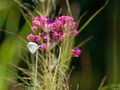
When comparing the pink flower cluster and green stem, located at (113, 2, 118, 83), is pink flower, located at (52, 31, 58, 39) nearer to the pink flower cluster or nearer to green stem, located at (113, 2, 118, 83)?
the pink flower cluster

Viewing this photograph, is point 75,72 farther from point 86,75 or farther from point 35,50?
point 35,50

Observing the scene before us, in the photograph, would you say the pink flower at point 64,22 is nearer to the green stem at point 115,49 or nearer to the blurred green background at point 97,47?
the blurred green background at point 97,47

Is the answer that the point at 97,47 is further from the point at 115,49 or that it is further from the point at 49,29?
the point at 49,29

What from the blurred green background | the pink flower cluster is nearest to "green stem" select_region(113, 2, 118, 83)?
the blurred green background

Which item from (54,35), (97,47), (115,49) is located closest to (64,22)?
(54,35)

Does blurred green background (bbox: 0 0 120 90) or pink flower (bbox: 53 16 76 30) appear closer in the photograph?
pink flower (bbox: 53 16 76 30)

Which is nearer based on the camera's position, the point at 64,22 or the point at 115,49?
the point at 64,22

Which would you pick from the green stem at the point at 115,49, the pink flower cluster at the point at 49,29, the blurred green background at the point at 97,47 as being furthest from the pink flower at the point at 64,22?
the green stem at the point at 115,49

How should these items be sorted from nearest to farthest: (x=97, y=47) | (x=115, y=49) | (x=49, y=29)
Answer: (x=49, y=29)
(x=115, y=49)
(x=97, y=47)

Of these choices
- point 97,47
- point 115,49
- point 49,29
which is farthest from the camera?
point 97,47
